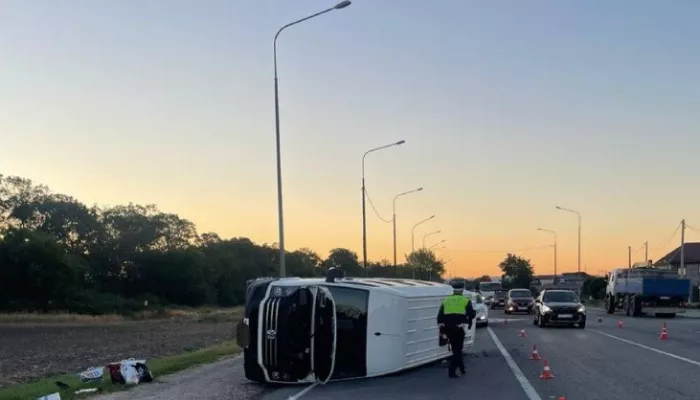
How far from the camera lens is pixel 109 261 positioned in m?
116

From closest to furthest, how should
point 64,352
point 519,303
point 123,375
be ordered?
point 123,375
point 64,352
point 519,303

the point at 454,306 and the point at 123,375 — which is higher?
the point at 454,306

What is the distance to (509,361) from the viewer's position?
18.8 metres

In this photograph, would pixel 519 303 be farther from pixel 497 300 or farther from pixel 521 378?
pixel 521 378

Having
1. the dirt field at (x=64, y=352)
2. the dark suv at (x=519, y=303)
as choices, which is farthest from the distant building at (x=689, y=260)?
the dirt field at (x=64, y=352)

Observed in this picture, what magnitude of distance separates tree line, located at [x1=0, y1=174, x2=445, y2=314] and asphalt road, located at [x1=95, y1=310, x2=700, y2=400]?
233 feet

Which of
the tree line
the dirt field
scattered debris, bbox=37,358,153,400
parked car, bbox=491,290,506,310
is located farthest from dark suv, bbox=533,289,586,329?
the tree line

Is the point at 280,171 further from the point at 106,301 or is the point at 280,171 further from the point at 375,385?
the point at 106,301

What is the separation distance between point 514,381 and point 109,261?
107459mm

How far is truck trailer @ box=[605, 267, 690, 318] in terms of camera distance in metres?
45.5

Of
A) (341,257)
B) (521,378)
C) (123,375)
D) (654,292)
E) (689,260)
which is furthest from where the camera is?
(341,257)

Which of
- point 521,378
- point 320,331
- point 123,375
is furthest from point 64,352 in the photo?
point 521,378

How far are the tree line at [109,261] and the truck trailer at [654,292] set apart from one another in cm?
4751

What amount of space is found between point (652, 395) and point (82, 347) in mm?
29920
